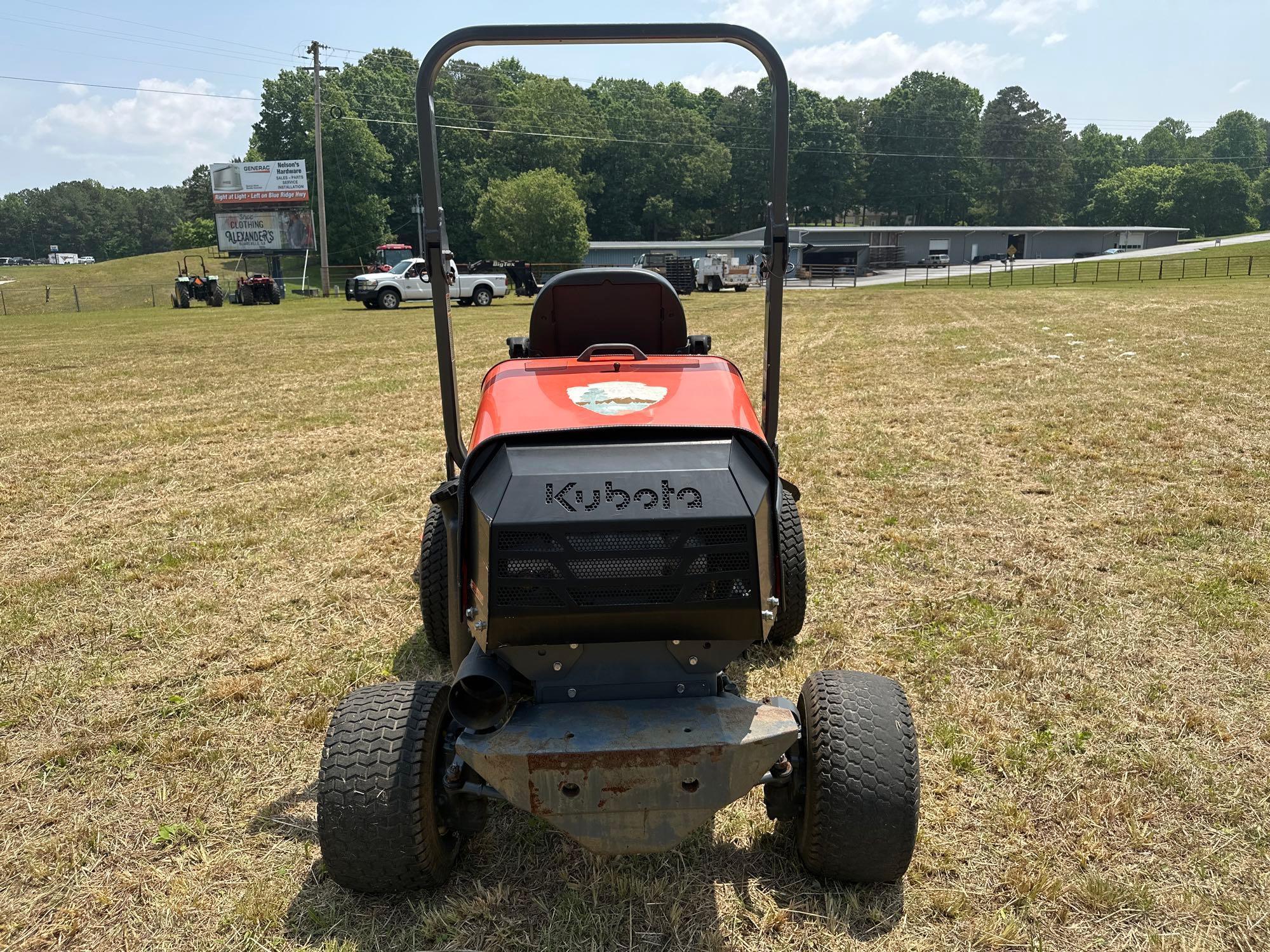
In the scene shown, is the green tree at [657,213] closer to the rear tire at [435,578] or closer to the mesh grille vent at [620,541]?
the rear tire at [435,578]

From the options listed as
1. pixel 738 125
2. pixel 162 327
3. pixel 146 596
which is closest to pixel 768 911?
pixel 146 596

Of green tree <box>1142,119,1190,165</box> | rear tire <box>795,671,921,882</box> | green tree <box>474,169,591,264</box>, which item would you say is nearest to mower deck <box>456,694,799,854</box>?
A: rear tire <box>795,671,921,882</box>

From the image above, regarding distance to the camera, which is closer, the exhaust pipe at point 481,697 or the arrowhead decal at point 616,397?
the exhaust pipe at point 481,697

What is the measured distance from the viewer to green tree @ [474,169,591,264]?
176 ft

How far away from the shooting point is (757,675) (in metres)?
3.80

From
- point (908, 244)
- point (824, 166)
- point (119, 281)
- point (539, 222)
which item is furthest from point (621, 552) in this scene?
point (824, 166)

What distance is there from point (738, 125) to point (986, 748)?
323 ft

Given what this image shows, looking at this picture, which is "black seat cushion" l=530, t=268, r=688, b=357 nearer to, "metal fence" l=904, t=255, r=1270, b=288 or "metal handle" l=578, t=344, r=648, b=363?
"metal handle" l=578, t=344, r=648, b=363

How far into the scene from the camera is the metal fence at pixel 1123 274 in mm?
40594

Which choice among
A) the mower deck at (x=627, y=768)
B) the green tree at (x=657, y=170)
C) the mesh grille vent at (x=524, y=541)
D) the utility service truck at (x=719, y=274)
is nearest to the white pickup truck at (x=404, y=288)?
the utility service truck at (x=719, y=274)

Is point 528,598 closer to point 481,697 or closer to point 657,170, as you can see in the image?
point 481,697

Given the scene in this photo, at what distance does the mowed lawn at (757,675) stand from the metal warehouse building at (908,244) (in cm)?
4721

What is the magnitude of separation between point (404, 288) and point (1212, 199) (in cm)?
9596

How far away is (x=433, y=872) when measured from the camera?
249 centimetres
